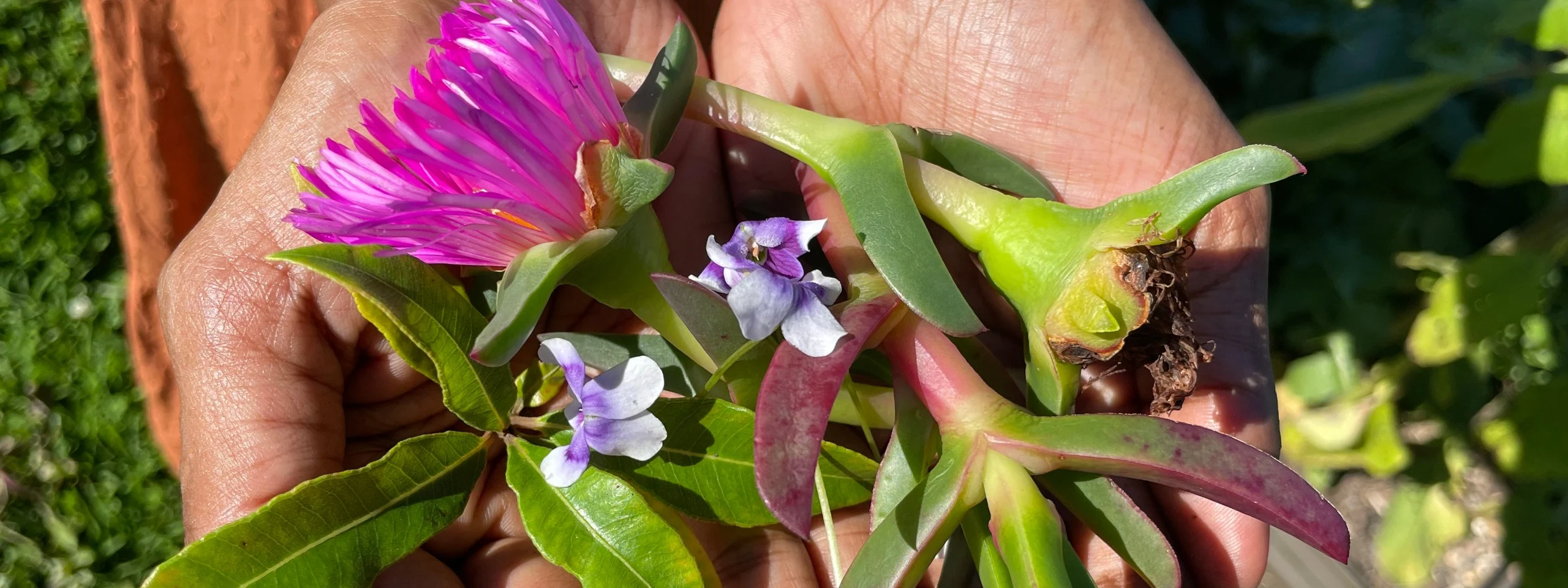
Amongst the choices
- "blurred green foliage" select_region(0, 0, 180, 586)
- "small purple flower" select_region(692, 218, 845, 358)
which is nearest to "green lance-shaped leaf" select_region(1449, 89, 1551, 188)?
"small purple flower" select_region(692, 218, 845, 358)

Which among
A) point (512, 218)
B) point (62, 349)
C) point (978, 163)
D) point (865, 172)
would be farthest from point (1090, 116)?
point (62, 349)

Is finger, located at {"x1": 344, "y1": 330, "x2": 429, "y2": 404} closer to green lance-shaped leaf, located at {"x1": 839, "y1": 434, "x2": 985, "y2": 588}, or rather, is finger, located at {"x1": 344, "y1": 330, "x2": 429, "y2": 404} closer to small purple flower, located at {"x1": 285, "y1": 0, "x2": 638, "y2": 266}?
small purple flower, located at {"x1": 285, "y1": 0, "x2": 638, "y2": 266}

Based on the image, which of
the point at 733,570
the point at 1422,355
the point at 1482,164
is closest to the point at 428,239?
the point at 733,570

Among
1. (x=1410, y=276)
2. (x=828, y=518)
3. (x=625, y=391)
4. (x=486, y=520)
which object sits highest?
(x=625, y=391)

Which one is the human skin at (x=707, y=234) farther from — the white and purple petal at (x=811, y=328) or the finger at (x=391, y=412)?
the white and purple petal at (x=811, y=328)

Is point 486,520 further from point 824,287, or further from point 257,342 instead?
point 824,287
